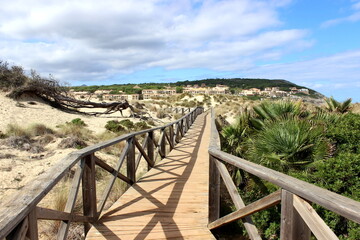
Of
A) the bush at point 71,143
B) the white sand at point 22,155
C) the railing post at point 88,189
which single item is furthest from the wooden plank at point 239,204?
the bush at point 71,143

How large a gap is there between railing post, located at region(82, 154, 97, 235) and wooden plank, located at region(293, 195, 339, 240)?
2.43 meters

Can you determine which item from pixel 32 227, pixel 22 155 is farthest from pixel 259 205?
pixel 22 155

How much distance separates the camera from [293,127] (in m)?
5.81

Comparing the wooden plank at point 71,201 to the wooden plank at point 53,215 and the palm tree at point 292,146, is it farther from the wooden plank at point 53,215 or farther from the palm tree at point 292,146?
the palm tree at point 292,146

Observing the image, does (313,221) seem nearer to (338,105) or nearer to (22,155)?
(22,155)

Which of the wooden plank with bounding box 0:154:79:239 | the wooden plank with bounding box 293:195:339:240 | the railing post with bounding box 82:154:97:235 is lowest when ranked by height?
the railing post with bounding box 82:154:97:235

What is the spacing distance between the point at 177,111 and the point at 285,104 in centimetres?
2266

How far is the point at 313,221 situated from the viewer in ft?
4.91

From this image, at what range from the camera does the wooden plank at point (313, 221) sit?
1.39m

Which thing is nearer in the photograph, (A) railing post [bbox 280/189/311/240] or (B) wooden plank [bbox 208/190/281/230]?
(A) railing post [bbox 280/189/311/240]

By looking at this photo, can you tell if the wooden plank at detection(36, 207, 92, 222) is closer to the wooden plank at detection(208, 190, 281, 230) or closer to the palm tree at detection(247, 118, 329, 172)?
the wooden plank at detection(208, 190, 281, 230)

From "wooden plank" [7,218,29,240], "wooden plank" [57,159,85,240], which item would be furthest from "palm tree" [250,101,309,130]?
"wooden plank" [7,218,29,240]

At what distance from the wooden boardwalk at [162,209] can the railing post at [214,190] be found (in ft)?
0.72

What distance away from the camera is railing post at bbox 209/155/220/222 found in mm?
3375
